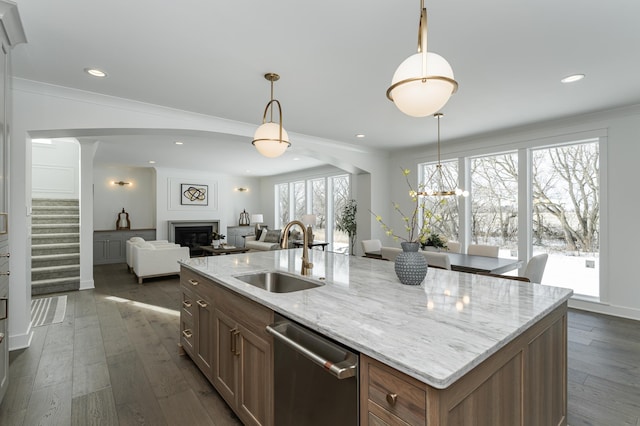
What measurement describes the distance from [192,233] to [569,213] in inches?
358

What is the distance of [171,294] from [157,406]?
310 cm

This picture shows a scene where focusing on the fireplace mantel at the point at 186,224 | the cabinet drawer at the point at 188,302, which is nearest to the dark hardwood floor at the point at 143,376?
the cabinet drawer at the point at 188,302

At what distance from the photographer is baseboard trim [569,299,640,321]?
12.5 ft

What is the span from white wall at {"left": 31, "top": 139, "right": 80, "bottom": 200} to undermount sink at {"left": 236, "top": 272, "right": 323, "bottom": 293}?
6.38 metres

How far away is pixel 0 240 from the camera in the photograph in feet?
6.97

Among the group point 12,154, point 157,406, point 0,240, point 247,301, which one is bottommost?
point 157,406

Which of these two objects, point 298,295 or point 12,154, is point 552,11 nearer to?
point 298,295

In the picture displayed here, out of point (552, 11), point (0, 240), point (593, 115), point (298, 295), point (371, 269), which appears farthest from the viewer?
point (593, 115)

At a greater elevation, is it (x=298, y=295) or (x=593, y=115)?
(x=593, y=115)

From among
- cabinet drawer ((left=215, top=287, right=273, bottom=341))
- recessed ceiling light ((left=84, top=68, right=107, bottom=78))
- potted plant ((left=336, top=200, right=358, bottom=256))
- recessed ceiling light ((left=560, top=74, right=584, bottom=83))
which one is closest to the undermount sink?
cabinet drawer ((left=215, top=287, right=273, bottom=341))

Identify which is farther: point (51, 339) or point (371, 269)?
point (51, 339)

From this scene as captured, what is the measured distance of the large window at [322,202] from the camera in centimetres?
838

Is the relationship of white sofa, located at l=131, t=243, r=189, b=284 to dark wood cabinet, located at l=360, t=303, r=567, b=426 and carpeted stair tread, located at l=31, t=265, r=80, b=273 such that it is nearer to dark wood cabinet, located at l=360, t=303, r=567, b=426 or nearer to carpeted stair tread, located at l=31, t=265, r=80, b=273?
carpeted stair tread, located at l=31, t=265, r=80, b=273

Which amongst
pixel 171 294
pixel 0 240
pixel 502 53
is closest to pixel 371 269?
pixel 502 53
